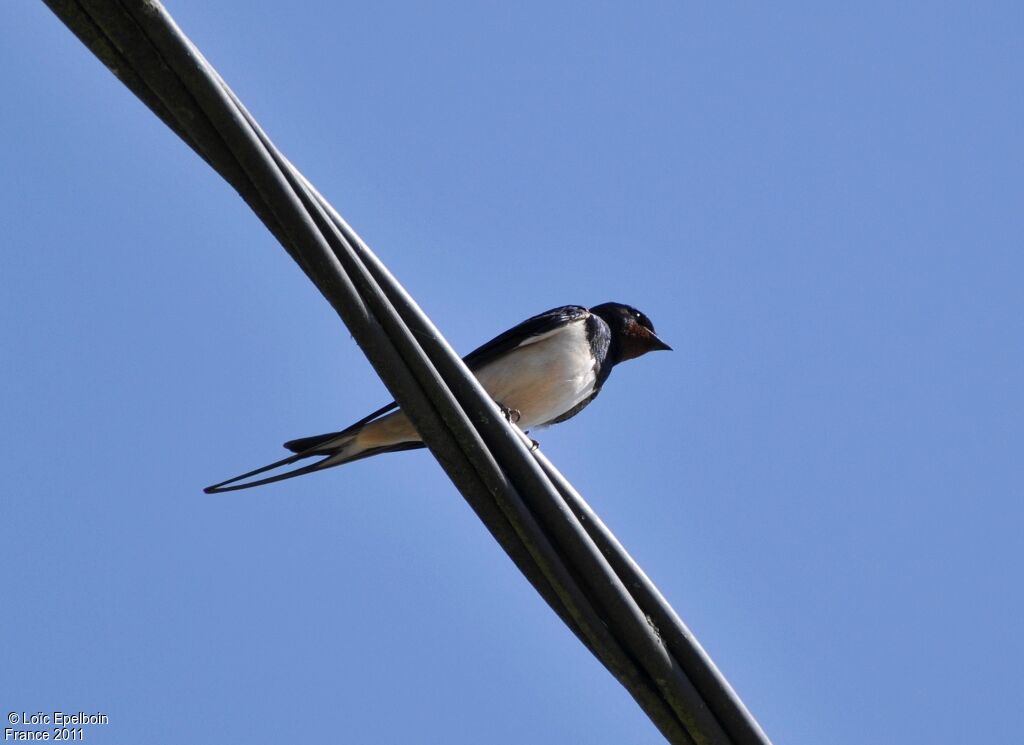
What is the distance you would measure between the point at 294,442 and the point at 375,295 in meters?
3.05

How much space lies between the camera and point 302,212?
2.55m

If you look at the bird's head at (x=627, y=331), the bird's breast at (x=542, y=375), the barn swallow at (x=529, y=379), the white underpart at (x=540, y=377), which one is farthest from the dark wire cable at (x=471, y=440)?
the bird's head at (x=627, y=331)

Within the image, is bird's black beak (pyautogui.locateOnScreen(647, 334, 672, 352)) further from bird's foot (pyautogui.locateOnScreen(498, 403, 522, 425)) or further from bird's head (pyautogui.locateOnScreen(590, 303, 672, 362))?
bird's foot (pyautogui.locateOnScreen(498, 403, 522, 425))

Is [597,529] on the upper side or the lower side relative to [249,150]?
lower

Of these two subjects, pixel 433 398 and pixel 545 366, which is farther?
pixel 545 366

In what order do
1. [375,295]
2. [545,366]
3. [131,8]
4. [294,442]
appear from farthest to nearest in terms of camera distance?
1. [545,366]
2. [294,442]
3. [375,295]
4. [131,8]

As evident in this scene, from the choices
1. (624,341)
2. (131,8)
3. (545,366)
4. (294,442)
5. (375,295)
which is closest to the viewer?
(131,8)

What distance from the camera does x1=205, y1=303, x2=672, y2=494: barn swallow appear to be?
5824mm

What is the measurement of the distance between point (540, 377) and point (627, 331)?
139cm

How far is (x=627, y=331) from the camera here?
7.57 meters

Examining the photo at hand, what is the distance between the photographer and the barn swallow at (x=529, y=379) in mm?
5824

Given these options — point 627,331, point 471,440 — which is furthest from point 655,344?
point 471,440

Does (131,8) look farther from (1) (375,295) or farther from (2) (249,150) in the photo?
(1) (375,295)

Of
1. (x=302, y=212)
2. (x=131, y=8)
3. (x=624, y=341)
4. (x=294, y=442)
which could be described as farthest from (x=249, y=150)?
(x=624, y=341)
